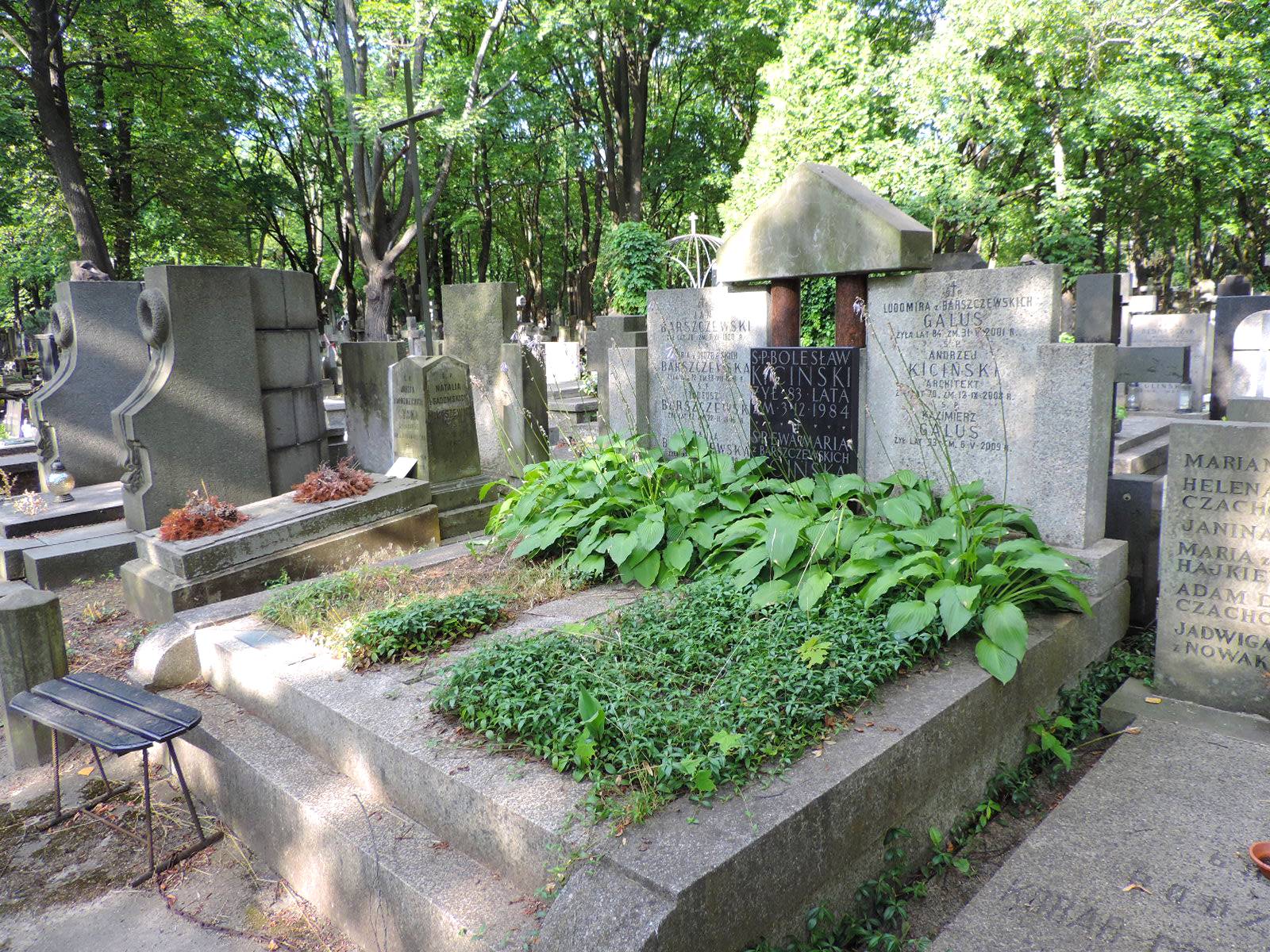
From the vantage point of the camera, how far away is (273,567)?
6.51m

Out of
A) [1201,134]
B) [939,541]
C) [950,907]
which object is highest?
[1201,134]

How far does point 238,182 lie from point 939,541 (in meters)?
23.9

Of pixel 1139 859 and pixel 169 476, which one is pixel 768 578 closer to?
pixel 1139 859

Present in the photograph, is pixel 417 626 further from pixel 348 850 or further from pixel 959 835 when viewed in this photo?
pixel 959 835

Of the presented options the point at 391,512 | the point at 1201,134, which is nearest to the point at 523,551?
the point at 391,512

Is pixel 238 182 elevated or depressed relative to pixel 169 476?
elevated

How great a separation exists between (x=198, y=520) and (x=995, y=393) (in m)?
5.72

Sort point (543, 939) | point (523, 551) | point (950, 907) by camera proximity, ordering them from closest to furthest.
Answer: point (543, 939)
point (950, 907)
point (523, 551)

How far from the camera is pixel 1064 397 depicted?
15.6 ft

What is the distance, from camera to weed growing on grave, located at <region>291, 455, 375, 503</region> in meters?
7.16

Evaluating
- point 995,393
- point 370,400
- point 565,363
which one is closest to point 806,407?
point 995,393

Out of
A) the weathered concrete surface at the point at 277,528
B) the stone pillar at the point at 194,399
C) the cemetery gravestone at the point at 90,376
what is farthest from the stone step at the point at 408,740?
the cemetery gravestone at the point at 90,376

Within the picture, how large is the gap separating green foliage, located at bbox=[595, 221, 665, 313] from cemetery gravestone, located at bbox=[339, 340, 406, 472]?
6889 mm

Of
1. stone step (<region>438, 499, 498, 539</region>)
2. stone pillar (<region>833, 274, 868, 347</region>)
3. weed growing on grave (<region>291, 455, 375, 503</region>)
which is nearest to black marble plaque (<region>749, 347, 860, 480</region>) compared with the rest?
stone pillar (<region>833, 274, 868, 347</region>)
